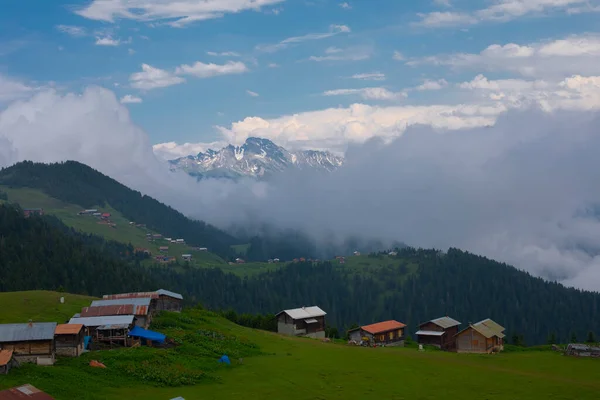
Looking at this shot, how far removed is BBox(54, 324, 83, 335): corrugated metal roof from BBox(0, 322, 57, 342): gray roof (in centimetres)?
135

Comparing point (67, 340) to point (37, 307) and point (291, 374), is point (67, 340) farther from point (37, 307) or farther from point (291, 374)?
point (37, 307)

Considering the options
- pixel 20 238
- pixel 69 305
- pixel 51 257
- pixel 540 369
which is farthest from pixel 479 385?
pixel 20 238

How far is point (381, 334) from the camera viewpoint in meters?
114

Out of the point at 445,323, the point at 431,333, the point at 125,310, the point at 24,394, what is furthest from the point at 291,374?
the point at 445,323

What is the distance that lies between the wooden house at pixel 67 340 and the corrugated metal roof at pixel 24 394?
16.5 m

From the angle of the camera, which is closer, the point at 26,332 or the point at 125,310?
the point at 26,332

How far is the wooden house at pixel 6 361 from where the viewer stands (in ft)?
170

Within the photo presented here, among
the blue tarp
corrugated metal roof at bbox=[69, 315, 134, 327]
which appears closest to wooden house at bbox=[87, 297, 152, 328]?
corrugated metal roof at bbox=[69, 315, 134, 327]

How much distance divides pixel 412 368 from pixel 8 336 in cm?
4688

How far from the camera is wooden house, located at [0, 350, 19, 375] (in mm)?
51750

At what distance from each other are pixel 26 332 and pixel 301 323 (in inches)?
2812

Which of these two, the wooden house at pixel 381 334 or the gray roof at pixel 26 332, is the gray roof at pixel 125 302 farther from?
the wooden house at pixel 381 334

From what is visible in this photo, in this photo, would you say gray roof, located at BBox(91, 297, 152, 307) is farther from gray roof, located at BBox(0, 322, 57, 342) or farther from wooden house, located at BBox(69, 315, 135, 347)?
gray roof, located at BBox(0, 322, 57, 342)

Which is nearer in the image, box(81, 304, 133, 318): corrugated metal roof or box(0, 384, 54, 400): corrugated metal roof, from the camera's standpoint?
box(0, 384, 54, 400): corrugated metal roof
